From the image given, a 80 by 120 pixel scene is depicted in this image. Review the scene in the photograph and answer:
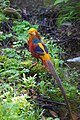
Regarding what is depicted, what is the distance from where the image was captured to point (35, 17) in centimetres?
707

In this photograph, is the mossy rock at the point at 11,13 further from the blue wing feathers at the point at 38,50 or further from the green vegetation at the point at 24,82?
the blue wing feathers at the point at 38,50

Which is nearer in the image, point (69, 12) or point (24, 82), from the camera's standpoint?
point (24, 82)

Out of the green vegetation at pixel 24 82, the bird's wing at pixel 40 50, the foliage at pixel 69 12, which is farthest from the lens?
the foliage at pixel 69 12

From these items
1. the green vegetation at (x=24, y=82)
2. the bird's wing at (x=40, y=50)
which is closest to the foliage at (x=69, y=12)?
the green vegetation at (x=24, y=82)

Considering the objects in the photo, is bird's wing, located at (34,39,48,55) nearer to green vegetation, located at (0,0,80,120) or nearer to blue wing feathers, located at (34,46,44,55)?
blue wing feathers, located at (34,46,44,55)

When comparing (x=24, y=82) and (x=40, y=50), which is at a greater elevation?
(x=40, y=50)

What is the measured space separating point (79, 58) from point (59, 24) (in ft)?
4.95

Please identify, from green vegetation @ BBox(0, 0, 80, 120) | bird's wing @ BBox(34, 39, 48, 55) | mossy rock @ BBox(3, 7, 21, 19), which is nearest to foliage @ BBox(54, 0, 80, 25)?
mossy rock @ BBox(3, 7, 21, 19)

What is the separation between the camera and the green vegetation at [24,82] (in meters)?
3.63

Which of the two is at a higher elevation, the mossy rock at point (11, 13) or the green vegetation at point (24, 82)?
the mossy rock at point (11, 13)

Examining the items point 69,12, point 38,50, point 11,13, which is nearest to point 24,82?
point 38,50

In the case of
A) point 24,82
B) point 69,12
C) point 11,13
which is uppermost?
point 11,13

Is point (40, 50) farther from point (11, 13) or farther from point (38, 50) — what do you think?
point (11, 13)

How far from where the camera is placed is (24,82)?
438 cm
